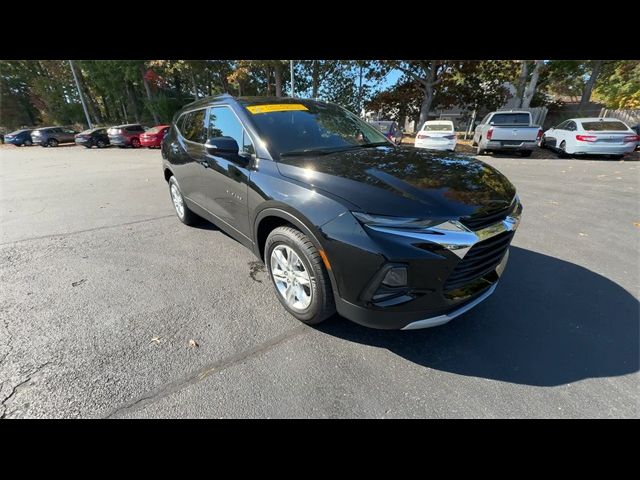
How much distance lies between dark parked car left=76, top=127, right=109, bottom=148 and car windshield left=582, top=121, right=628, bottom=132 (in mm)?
27324

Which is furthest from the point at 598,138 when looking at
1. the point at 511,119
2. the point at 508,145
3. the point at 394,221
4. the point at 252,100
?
the point at 394,221

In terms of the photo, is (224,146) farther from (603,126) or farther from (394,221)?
(603,126)

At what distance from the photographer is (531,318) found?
2512 mm

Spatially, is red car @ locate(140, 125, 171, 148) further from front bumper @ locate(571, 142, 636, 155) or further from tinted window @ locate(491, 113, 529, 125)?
front bumper @ locate(571, 142, 636, 155)

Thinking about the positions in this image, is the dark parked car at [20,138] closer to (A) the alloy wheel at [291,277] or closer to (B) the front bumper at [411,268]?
(A) the alloy wheel at [291,277]

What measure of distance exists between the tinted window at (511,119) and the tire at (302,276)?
41.5ft

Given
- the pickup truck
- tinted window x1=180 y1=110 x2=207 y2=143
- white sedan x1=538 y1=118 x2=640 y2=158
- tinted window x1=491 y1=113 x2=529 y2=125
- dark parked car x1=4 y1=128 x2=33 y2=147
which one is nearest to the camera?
tinted window x1=180 y1=110 x2=207 y2=143

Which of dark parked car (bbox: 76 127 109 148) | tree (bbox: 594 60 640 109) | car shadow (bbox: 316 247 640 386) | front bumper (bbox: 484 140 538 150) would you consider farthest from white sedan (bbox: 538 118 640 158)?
dark parked car (bbox: 76 127 109 148)

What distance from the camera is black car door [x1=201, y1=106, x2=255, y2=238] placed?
271 centimetres

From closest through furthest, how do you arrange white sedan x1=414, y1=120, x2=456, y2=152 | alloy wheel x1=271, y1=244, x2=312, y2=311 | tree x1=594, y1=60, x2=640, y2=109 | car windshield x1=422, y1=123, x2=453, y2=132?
1. alloy wheel x1=271, y1=244, x2=312, y2=311
2. white sedan x1=414, y1=120, x2=456, y2=152
3. car windshield x1=422, y1=123, x2=453, y2=132
4. tree x1=594, y1=60, x2=640, y2=109

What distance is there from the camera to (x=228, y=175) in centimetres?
296
